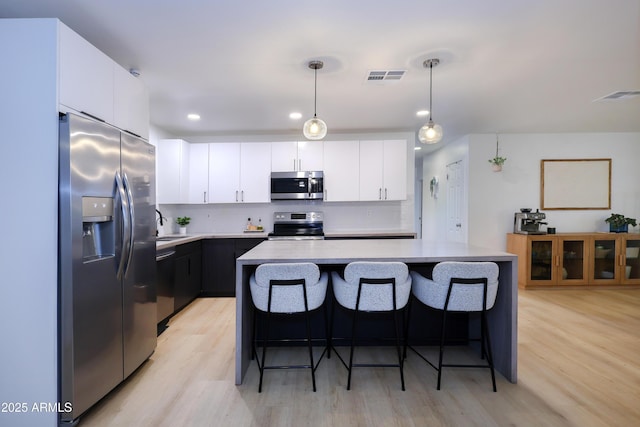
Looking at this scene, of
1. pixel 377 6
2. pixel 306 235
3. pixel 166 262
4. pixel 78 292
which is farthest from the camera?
pixel 306 235

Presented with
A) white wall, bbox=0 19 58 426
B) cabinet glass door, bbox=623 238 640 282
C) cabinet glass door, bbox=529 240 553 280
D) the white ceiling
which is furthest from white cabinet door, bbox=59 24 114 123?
cabinet glass door, bbox=623 238 640 282

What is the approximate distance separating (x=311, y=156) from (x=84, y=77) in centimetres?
304

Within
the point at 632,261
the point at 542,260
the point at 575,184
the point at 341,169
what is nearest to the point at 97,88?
the point at 341,169

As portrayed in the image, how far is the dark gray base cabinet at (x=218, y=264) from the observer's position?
4379 mm

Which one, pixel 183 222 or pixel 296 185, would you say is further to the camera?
pixel 183 222

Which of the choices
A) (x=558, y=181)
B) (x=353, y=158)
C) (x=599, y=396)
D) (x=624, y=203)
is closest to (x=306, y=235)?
(x=353, y=158)

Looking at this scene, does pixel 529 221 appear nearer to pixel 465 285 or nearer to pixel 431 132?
pixel 431 132

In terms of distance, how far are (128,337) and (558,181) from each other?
20.4ft

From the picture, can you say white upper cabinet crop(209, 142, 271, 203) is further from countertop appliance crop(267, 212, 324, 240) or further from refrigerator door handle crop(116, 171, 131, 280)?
refrigerator door handle crop(116, 171, 131, 280)

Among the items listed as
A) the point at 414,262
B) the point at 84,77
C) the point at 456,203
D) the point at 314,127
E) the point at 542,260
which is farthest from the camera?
the point at 456,203

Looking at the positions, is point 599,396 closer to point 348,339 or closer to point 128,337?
point 348,339

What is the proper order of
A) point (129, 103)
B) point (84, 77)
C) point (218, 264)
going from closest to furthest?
1. point (84, 77)
2. point (129, 103)
3. point (218, 264)

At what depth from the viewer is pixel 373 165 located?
15.1 ft

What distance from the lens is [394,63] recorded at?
265 centimetres
